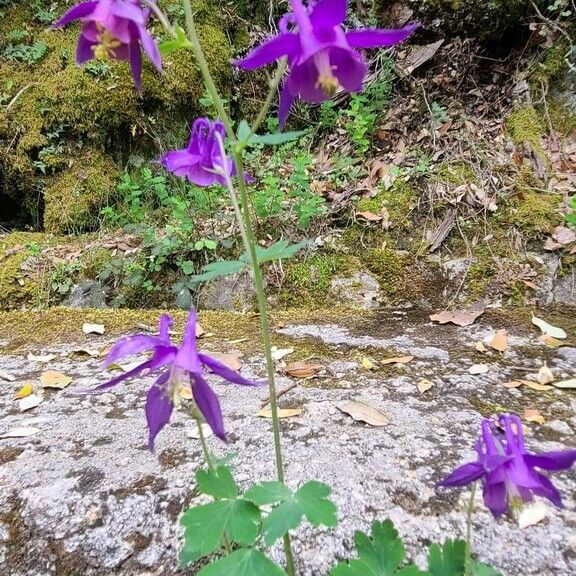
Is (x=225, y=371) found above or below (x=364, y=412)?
above

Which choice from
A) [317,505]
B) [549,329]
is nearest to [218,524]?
[317,505]

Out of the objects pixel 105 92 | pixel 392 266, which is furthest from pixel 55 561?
pixel 105 92

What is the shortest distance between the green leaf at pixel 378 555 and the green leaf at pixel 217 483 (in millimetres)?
242

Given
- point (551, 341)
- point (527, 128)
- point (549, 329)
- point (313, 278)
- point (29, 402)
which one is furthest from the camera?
point (527, 128)

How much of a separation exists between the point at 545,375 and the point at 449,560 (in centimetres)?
116

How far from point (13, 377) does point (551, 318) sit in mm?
2451

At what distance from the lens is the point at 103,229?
4.55m

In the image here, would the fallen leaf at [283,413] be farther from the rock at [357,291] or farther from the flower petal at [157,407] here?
the rock at [357,291]

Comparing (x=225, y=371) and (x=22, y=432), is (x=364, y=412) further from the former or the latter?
(x=22, y=432)

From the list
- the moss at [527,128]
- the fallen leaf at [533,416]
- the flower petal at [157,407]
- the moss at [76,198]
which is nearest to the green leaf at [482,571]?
the flower petal at [157,407]

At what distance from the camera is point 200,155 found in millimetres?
1271

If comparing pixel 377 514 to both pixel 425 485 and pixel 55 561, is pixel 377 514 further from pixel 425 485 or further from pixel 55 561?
pixel 55 561

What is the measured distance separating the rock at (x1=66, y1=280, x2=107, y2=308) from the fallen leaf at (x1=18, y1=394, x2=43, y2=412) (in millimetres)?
1975

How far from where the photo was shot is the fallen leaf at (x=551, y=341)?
2215 mm
